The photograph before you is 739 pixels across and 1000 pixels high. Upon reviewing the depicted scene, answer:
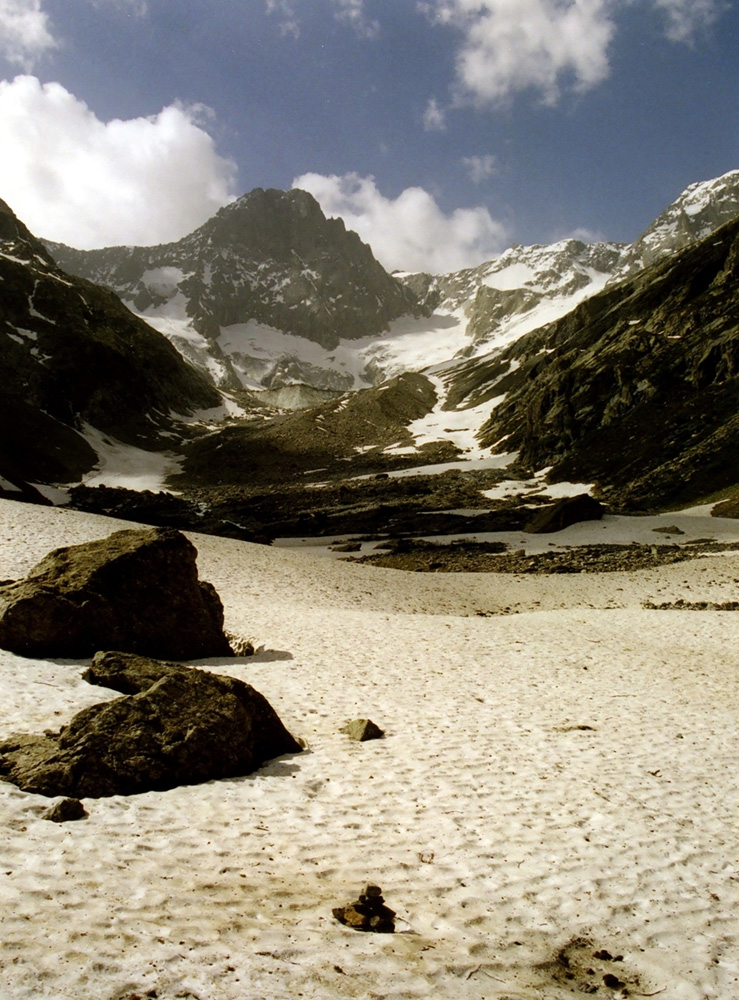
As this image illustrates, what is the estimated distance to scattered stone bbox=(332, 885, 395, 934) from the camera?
227 inches

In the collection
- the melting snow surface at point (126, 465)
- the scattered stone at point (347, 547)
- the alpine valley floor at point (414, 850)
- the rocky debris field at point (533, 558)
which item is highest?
the melting snow surface at point (126, 465)

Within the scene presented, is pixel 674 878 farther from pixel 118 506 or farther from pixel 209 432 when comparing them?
pixel 209 432

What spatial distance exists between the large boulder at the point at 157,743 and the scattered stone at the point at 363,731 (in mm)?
1201

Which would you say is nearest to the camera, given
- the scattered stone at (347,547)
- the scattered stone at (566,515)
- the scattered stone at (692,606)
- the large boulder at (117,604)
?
the large boulder at (117,604)

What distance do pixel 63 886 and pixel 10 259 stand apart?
525 feet

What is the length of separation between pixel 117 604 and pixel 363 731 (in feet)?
23.6

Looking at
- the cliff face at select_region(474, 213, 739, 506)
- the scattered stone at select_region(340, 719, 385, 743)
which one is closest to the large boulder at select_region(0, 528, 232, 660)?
the scattered stone at select_region(340, 719, 385, 743)

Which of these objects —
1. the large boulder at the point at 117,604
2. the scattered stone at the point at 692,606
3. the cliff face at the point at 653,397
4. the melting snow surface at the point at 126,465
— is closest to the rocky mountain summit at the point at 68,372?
the melting snow surface at the point at 126,465

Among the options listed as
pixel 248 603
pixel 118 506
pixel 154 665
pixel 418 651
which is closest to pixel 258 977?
pixel 154 665

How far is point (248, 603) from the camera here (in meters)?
Answer: 22.2

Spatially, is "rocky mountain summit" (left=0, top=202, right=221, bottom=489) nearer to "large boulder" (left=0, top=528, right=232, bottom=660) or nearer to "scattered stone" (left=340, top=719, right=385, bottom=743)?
"large boulder" (left=0, top=528, right=232, bottom=660)

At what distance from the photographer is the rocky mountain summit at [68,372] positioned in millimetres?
97137

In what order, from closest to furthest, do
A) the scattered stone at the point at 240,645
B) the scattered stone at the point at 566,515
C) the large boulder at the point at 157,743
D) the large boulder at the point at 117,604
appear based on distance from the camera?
the large boulder at the point at 157,743, the large boulder at the point at 117,604, the scattered stone at the point at 240,645, the scattered stone at the point at 566,515

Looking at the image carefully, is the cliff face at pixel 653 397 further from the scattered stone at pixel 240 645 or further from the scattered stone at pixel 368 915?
the scattered stone at pixel 368 915
